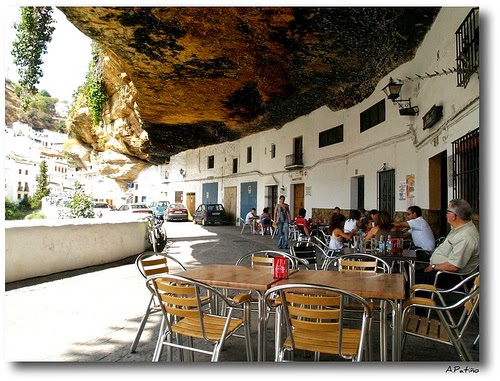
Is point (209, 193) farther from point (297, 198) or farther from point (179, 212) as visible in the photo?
point (297, 198)

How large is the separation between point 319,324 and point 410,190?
3112mm

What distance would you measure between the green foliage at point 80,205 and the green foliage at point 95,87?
85cm

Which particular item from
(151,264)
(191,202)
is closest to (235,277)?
(151,264)

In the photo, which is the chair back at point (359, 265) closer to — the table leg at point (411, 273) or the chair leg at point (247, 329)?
the table leg at point (411, 273)

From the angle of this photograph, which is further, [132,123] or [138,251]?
[138,251]

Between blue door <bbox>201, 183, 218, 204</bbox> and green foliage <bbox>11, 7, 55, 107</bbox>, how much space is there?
2.04 metres

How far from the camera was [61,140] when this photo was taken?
3.30 meters

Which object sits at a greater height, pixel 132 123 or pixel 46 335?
pixel 132 123

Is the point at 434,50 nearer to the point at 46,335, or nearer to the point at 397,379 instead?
the point at 397,379

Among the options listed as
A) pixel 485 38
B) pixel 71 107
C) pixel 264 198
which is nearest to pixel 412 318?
pixel 485 38

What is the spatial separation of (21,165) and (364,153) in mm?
4668

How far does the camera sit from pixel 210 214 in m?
4.71

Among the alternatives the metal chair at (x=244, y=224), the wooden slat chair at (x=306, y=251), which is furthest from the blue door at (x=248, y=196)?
the wooden slat chair at (x=306, y=251)

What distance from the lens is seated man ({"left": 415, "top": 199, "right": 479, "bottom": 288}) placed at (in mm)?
2619
